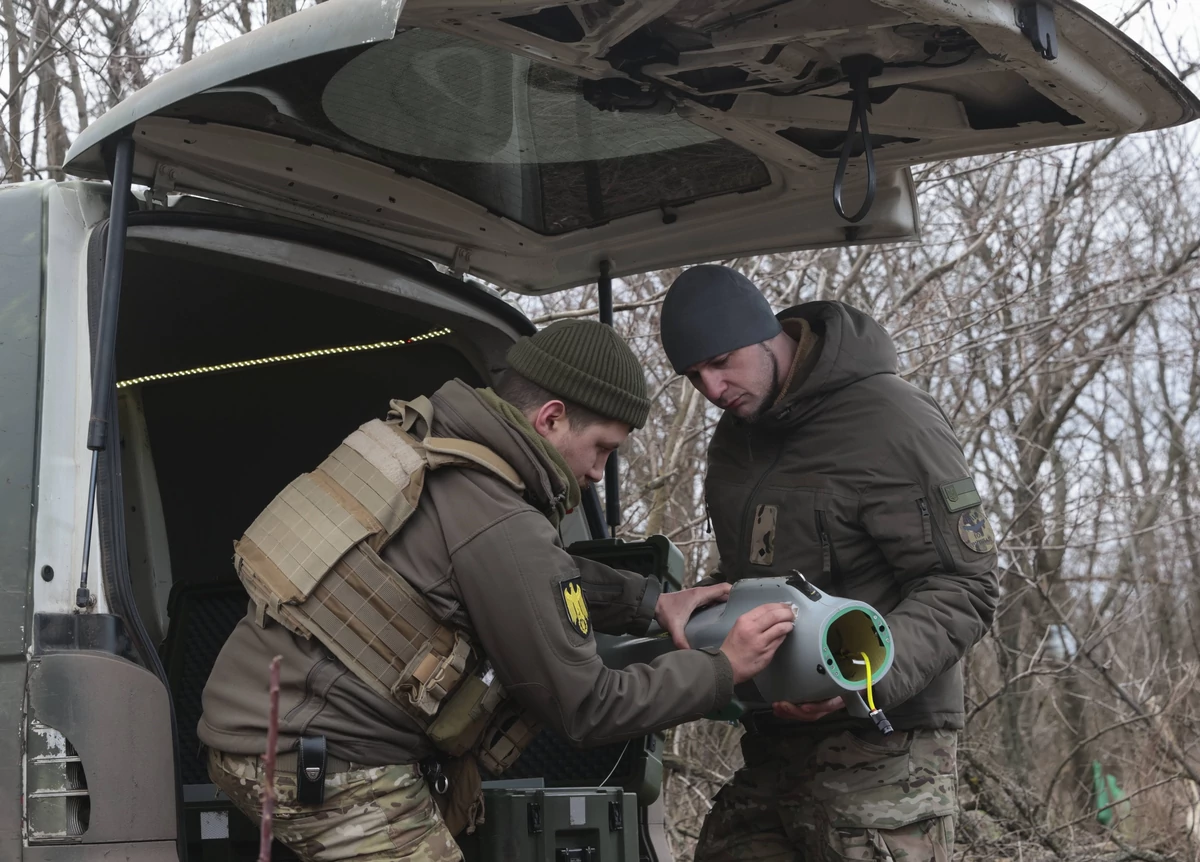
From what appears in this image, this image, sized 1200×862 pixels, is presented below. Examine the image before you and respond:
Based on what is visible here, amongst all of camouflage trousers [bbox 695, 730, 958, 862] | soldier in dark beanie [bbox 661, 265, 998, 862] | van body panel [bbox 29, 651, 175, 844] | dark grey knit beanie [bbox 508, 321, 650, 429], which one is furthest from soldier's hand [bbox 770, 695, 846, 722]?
van body panel [bbox 29, 651, 175, 844]

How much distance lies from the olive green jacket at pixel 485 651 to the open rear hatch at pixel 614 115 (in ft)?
2.55

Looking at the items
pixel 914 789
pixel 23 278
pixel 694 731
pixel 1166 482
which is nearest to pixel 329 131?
pixel 23 278

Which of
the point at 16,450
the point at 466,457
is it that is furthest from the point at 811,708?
the point at 16,450

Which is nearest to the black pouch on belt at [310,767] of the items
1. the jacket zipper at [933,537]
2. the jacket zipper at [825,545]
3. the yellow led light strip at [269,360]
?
the jacket zipper at [825,545]

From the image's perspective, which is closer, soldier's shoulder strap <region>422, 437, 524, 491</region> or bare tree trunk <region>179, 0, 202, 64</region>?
soldier's shoulder strap <region>422, 437, 524, 491</region>

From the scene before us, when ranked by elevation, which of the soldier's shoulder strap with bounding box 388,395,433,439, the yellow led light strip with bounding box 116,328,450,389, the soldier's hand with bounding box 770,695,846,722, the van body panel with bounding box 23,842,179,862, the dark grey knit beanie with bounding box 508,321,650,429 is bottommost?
the van body panel with bounding box 23,842,179,862

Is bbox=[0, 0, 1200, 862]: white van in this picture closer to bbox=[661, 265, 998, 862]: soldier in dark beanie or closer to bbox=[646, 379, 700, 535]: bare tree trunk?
bbox=[661, 265, 998, 862]: soldier in dark beanie

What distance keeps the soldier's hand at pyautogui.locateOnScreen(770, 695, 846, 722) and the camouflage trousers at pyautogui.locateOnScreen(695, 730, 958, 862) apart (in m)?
0.25

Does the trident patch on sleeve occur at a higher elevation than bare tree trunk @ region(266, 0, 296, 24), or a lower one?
lower

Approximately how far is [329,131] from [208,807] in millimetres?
1546

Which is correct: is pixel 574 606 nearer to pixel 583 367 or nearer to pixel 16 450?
pixel 583 367

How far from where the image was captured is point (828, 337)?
3512mm

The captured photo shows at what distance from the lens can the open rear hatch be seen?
2.70 meters

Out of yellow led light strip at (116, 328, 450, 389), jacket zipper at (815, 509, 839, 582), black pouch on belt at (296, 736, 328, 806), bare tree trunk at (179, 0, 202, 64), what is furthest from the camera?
bare tree trunk at (179, 0, 202, 64)
